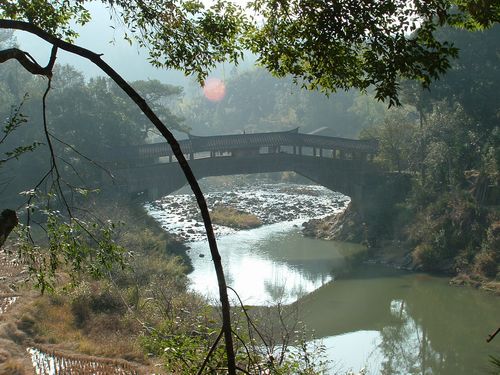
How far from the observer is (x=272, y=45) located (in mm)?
4500

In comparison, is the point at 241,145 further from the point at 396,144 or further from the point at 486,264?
the point at 486,264

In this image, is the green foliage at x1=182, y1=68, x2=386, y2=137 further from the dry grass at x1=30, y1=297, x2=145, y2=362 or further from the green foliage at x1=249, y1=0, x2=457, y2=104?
the green foliage at x1=249, y1=0, x2=457, y2=104

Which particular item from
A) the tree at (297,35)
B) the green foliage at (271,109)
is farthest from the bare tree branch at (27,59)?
the green foliage at (271,109)

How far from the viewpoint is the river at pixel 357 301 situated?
13.1 metres

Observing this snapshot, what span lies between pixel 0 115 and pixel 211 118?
132ft

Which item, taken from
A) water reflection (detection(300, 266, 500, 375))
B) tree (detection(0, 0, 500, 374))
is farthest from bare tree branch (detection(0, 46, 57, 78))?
water reflection (detection(300, 266, 500, 375))

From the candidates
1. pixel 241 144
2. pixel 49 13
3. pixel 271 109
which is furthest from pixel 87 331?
pixel 271 109

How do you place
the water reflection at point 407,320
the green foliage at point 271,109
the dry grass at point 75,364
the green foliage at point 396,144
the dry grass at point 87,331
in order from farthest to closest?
the green foliage at point 271,109, the green foliage at point 396,144, the water reflection at point 407,320, the dry grass at point 87,331, the dry grass at point 75,364

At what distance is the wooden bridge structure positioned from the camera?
2466 cm

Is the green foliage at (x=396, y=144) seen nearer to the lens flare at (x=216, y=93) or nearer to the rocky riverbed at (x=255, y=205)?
the rocky riverbed at (x=255, y=205)

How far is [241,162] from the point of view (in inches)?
993

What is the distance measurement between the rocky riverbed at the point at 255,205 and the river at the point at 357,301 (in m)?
0.67

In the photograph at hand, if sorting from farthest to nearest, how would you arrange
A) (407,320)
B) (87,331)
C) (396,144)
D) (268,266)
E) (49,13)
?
(396,144), (268,266), (407,320), (87,331), (49,13)

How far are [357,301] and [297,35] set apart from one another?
14.2 m
